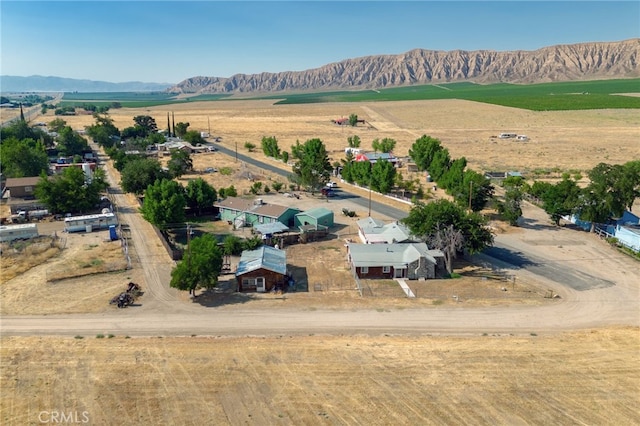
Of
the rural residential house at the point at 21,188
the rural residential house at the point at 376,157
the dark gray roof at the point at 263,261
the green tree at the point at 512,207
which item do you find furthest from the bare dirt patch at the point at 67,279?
the rural residential house at the point at 376,157

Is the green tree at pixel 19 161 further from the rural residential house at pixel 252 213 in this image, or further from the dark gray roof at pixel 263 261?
the dark gray roof at pixel 263 261

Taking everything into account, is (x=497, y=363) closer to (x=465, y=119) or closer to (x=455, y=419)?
(x=455, y=419)

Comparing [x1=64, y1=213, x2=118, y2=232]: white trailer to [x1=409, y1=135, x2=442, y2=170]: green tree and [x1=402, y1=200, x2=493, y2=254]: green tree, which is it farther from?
[x1=409, y1=135, x2=442, y2=170]: green tree

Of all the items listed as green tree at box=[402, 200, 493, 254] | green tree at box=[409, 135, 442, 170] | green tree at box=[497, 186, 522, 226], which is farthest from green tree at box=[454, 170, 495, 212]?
green tree at box=[409, 135, 442, 170]

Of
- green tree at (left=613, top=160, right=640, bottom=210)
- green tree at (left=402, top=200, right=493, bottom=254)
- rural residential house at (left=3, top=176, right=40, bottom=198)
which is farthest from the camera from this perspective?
rural residential house at (left=3, top=176, right=40, bottom=198)

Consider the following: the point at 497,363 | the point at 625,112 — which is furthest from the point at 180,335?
the point at 625,112

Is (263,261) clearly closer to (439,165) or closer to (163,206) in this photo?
(163,206)

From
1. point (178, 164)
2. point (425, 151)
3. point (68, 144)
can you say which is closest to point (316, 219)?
point (178, 164)

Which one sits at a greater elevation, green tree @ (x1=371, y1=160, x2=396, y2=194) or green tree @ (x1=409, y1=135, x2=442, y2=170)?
green tree @ (x1=409, y1=135, x2=442, y2=170)
